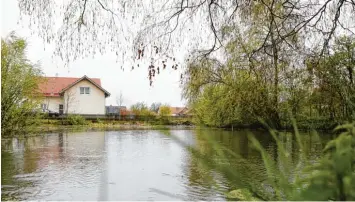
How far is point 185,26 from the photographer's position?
3920mm

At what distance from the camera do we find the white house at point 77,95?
36.6m

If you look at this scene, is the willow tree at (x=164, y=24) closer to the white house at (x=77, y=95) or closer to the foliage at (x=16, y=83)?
the foliage at (x=16, y=83)

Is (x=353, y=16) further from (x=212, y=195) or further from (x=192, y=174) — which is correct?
(x=192, y=174)

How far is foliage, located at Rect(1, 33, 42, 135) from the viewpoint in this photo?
563 inches

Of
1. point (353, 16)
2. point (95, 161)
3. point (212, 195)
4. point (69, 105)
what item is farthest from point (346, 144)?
point (69, 105)

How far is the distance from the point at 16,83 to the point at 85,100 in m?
23.6

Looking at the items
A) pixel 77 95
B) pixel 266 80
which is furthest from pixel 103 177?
pixel 77 95

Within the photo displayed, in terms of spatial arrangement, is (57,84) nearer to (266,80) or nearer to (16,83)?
(16,83)

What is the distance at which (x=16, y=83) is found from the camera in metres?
14.8

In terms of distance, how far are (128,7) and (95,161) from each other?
6.21 meters

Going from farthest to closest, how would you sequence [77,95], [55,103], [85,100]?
[85,100] < [77,95] < [55,103]

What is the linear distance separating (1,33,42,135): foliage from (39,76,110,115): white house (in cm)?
2021

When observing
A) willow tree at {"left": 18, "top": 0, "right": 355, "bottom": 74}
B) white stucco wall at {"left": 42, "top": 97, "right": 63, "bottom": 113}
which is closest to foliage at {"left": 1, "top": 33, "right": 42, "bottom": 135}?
willow tree at {"left": 18, "top": 0, "right": 355, "bottom": 74}

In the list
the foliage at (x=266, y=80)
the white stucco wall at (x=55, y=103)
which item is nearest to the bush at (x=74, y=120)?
the white stucco wall at (x=55, y=103)
